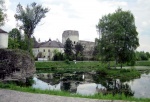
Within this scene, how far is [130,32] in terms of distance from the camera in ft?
165

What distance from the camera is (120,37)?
49.7 meters

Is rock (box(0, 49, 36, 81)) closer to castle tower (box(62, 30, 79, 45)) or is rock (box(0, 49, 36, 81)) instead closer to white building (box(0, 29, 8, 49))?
white building (box(0, 29, 8, 49))

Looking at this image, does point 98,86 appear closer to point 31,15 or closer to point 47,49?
point 31,15

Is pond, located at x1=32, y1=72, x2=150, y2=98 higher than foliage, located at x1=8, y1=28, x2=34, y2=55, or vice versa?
→ foliage, located at x1=8, y1=28, x2=34, y2=55

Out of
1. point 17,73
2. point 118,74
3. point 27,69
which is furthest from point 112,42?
point 17,73

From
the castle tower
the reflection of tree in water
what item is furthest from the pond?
the castle tower

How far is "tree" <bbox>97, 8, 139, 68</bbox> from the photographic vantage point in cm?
4991

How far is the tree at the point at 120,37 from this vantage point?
49906 millimetres

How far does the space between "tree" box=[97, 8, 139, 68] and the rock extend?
1896 centimetres

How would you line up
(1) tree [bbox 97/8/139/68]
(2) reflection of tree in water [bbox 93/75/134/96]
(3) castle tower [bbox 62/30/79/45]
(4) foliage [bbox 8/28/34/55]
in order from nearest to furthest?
(2) reflection of tree in water [bbox 93/75/134/96] < (1) tree [bbox 97/8/139/68] < (4) foliage [bbox 8/28/34/55] < (3) castle tower [bbox 62/30/79/45]

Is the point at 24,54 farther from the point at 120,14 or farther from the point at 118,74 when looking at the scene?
the point at 120,14

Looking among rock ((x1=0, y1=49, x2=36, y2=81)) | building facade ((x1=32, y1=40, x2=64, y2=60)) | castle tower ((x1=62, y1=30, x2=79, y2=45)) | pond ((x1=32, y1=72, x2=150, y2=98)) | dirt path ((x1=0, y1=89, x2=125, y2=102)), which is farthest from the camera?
castle tower ((x1=62, y1=30, x2=79, y2=45))

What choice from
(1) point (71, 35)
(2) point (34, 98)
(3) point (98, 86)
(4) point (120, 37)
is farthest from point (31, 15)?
(1) point (71, 35)

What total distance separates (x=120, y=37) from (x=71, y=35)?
66885mm
